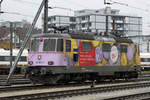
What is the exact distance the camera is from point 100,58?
76.2 ft

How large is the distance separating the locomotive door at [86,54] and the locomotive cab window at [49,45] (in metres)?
1.96

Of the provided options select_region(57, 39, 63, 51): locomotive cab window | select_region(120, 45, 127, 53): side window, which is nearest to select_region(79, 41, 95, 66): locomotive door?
select_region(57, 39, 63, 51): locomotive cab window

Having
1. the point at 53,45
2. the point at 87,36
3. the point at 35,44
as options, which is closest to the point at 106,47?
the point at 87,36

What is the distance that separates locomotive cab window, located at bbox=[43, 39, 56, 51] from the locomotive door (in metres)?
1.96

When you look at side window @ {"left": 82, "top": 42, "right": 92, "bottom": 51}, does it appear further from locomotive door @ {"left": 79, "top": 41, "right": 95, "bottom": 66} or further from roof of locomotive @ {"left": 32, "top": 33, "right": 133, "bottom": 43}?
roof of locomotive @ {"left": 32, "top": 33, "right": 133, "bottom": 43}

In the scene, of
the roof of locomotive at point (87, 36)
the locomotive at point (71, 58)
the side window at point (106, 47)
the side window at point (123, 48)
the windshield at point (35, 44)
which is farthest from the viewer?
the side window at point (123, 48)

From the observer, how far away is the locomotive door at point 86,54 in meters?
21.5

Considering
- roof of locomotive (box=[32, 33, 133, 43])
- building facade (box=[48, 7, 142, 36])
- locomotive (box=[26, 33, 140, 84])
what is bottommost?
locomotive (box=[26, 33, 140, 84])

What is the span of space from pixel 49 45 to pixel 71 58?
1638 mm

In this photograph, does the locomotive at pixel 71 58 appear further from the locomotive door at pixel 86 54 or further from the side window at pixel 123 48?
the side window at pixel 123 48

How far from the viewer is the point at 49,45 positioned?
20594 mm

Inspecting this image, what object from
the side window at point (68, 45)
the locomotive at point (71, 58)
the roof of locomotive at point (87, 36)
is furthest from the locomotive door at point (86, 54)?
the side window at point (68, 45)

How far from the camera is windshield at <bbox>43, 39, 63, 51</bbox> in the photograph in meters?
20.3

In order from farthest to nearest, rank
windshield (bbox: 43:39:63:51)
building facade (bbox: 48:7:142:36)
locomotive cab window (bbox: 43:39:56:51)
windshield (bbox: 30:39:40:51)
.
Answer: building facade (bbox: 48:7:142:36), windshield (bbox: 30:39:40:51), locomotive cab window (bbox: 43:39:56:51), windshield (bbox: 43:39:63:51)
